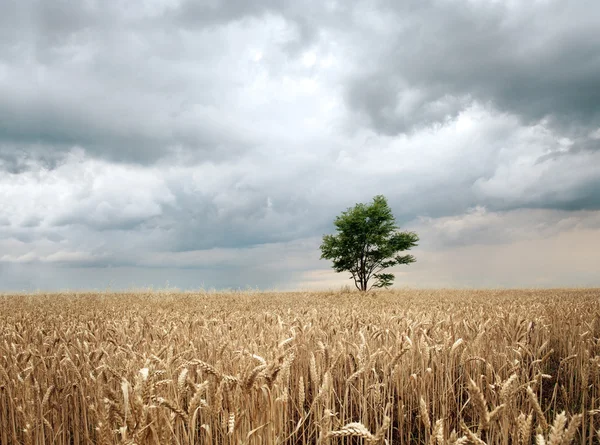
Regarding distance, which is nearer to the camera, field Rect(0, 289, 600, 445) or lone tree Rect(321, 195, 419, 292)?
field Rect(0, 289, 600, 445)

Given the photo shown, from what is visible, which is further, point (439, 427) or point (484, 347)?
point (484, 347)

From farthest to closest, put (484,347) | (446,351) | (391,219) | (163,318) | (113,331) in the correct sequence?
(391,219) < (163,318) < (113,331) < (484,347) < (446,351)

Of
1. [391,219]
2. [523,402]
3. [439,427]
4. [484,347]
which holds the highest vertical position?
[391,219]

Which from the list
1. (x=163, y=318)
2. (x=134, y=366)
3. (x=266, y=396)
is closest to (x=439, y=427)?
(x=266, y=396)

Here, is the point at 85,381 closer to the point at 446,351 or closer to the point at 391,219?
the point at 446,351

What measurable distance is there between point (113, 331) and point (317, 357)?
319cm

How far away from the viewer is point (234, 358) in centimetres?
415

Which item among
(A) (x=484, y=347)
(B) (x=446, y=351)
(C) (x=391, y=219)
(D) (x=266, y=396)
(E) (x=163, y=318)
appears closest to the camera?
(D) (x=266, y=396)

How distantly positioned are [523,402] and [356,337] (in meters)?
1.93

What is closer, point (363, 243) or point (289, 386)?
point (289, 386)

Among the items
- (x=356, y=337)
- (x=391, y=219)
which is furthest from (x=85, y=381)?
(x=391, y=219)

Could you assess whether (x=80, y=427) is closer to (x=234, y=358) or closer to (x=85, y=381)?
(x=85, y=381)

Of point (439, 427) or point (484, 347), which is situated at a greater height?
point (439, 427)

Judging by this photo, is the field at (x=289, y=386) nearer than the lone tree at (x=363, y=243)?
Yes
